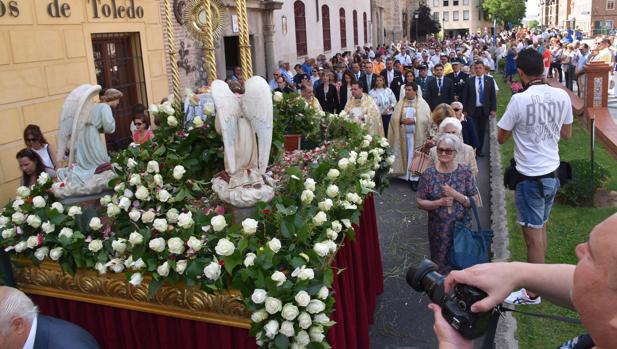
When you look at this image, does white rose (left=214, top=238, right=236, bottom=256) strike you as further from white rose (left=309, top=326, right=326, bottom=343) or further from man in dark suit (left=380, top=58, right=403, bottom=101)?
man in dark suit (left=380, top=58, right=403, bottom=101)

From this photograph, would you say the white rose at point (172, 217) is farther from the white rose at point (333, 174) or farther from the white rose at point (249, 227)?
the white rose at point (333, 174)

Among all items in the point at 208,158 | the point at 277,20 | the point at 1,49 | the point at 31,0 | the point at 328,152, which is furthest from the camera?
the point at 277,20

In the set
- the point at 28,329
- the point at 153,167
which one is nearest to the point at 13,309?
the point at 28,329

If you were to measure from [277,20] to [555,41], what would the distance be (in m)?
11.9

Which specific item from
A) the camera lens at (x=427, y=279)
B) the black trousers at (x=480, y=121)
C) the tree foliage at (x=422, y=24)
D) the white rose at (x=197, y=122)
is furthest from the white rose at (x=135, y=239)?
the tree foliage at (x=422, y=24)

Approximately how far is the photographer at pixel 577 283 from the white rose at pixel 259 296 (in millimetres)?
1322

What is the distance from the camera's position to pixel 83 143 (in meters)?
4.06

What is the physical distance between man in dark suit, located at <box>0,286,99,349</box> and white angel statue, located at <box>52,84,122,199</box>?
51.5 inches

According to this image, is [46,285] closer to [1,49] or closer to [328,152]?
[328,152]

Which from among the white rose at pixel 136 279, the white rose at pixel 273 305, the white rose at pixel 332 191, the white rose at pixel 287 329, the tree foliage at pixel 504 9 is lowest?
the white rose at pixel 287 329

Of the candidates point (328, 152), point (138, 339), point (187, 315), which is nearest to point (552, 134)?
point (328, 152)

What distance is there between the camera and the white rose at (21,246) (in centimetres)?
345

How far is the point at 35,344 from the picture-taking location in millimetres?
2781

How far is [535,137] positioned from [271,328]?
9.56ft
